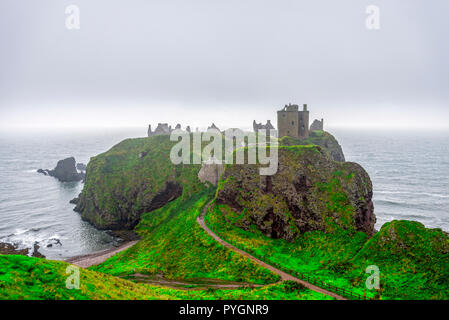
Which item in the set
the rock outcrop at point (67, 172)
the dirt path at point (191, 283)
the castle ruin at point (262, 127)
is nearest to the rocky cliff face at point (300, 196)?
the dirt path at point (191, 283)

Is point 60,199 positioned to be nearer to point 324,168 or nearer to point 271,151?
point 271,151

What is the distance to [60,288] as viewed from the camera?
20.1 meters

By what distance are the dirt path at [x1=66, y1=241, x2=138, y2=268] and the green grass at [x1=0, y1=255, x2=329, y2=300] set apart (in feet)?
90.9

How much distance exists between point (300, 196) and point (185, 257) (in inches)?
814

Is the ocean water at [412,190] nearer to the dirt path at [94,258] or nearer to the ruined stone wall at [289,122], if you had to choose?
the ruined stone wall at [289,122]

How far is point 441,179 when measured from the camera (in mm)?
112750

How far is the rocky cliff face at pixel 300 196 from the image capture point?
43.7 m

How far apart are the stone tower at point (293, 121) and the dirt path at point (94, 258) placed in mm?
50720

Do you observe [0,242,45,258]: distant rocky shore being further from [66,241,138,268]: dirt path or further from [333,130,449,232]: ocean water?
[333,130,449,232]: ocean water

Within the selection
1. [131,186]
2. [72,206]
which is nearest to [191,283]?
[131,186]

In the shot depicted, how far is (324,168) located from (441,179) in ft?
313
